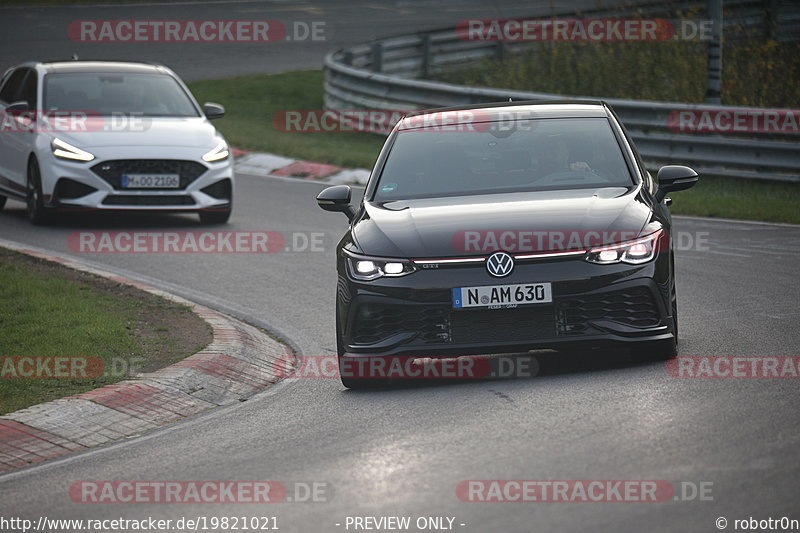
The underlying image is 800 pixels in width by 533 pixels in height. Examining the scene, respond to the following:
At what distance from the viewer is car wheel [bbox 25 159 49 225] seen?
15281mm

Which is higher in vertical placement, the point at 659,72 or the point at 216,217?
the point at 659,72

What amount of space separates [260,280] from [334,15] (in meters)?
30.0

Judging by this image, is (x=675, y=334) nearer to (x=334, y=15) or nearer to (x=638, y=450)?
(x=638, y=450)

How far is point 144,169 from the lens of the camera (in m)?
15.0

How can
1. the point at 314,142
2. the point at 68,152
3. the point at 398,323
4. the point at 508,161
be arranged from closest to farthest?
1. the point at 398,323
2. the point at 508,161
3. the point at 68,152
4. the point at 314,142

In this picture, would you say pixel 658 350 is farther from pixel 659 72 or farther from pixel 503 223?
pixel 659 72

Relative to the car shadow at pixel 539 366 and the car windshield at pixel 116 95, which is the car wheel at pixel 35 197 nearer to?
the car windshield at pixel 116 95

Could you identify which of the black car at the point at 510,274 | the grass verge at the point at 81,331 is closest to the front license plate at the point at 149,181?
the grass verge at the point at 81,331

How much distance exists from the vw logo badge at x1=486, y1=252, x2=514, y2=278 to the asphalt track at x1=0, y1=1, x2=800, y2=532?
66 centimetres

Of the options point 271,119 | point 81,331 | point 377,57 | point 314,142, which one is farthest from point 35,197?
point 377,57

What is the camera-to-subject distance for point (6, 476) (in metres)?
6.52

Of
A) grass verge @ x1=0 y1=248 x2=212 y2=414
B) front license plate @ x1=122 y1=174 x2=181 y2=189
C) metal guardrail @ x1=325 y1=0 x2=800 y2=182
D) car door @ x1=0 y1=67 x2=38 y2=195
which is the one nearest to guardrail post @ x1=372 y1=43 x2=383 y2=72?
metal guardrail @ x1=325 y1=0 x2=800 y2=182

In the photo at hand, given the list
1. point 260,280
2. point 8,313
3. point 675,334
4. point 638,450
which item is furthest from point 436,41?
point 638,450

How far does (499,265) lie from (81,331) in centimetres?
353
